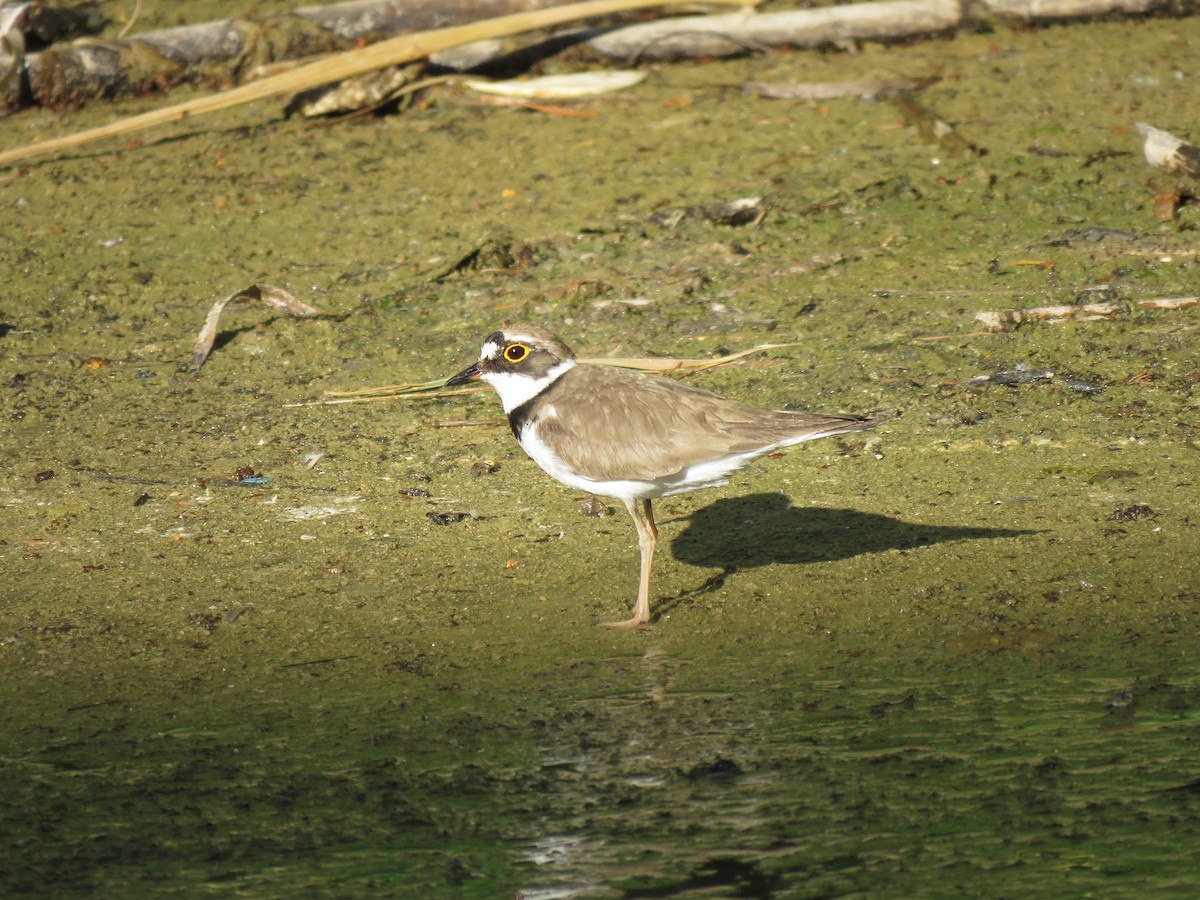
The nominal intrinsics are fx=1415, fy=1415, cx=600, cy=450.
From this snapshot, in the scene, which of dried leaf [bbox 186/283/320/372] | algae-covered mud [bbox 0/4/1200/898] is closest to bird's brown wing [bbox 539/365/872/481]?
algae-covered mud [bbox 0/4/1200/898]

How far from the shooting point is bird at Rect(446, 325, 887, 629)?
17.9ft

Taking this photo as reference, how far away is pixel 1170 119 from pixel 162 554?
6.89m

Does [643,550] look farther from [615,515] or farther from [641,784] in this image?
[641,784]

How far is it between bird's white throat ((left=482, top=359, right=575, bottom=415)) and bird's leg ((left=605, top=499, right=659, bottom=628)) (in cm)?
66

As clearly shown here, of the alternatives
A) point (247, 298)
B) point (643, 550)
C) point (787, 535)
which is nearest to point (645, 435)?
point (643, 550)

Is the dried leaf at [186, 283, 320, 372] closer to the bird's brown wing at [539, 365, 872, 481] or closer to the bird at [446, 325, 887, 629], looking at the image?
the bird at [446, 325, 887, 629]

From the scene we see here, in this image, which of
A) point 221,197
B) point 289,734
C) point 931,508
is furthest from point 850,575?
point 221,197

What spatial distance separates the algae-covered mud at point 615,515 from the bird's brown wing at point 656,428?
1.77 ft

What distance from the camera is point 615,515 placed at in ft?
20.9

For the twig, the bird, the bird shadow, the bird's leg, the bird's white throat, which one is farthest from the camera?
the twig

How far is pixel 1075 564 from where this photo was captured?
550 cm

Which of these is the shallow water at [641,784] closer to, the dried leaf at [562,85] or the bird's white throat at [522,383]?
the bird's white throat at [522,383]

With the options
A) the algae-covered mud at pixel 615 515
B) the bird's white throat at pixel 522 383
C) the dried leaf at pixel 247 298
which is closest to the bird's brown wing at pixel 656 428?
the bird's white throat at pixel 522 383

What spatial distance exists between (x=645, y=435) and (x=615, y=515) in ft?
2.91
